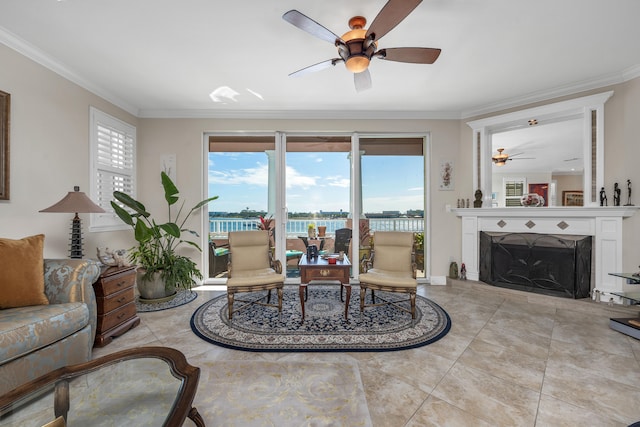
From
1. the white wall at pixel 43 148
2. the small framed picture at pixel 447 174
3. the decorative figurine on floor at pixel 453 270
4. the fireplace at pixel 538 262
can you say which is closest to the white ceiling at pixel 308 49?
the white wall at pixel 43 148

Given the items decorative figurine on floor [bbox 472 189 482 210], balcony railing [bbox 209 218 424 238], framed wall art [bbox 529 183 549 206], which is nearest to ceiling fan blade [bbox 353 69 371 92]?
balcony railing [bbox 209 218 424 238]

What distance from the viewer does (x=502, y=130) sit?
404 cm

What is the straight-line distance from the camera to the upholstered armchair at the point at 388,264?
294 centimetres

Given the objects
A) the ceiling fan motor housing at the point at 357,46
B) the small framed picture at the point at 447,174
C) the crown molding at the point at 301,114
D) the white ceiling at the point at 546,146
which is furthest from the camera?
the small framed picture at the point at 447,174

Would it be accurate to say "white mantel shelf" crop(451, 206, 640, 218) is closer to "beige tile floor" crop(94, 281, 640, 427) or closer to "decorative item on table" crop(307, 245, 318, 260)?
"beige tile floor" crop(94, 281, 640, 427)

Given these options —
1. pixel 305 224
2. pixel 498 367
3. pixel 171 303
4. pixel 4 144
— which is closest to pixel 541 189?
pixel 305 224

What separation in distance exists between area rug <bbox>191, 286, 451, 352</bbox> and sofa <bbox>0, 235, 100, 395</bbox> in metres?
0.97

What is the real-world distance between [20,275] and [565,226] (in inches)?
217

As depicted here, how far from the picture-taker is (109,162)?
3609 mm

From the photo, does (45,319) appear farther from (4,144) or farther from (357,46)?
(357,46)

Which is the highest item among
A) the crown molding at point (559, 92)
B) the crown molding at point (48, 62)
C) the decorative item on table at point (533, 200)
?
the crown molding at point (559, 92)

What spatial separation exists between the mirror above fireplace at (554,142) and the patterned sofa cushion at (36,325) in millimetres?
4875

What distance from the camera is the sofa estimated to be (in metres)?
1.53

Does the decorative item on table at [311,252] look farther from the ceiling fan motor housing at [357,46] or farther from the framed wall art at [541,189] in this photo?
the framed wall art at [541,189]
